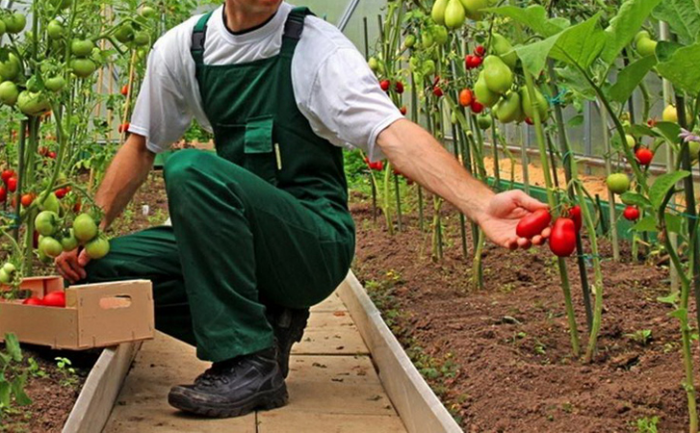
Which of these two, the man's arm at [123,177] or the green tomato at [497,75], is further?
the man's arm at [123,177]

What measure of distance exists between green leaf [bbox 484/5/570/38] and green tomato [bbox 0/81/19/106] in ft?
5.92

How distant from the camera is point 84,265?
368 cm

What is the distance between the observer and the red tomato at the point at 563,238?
2330 mm

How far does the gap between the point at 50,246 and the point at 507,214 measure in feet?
5.01

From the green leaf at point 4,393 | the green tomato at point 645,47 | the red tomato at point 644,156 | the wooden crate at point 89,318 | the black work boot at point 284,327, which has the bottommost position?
the black work boot at point 284,327

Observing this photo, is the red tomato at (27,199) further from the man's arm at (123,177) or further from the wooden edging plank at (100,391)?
the wooden edging plank at (100,391)

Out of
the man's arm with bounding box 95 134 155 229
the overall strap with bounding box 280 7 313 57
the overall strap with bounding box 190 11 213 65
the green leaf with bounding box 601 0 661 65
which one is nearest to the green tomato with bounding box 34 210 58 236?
the man's arm with bounding box 95 134 155 229

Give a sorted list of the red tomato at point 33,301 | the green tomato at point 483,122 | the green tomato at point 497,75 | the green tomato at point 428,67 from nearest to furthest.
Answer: the green tomato at point 497,75, the red tomato at point 33,301, the green tomato at point 483,122, the green tomato at point 428,67

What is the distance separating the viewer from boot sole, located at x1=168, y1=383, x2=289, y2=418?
11.0ft

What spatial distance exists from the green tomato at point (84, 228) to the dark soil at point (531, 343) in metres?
1.13

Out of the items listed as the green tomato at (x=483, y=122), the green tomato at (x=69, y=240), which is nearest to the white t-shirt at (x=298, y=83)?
the green tomato at (x=69, y=240)

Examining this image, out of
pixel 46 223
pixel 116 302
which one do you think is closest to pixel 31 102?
pixel 46 223

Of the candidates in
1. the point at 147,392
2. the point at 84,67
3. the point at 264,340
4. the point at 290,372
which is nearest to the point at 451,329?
the point at 290,372

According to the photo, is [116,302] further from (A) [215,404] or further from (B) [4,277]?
(A) [215,404]
